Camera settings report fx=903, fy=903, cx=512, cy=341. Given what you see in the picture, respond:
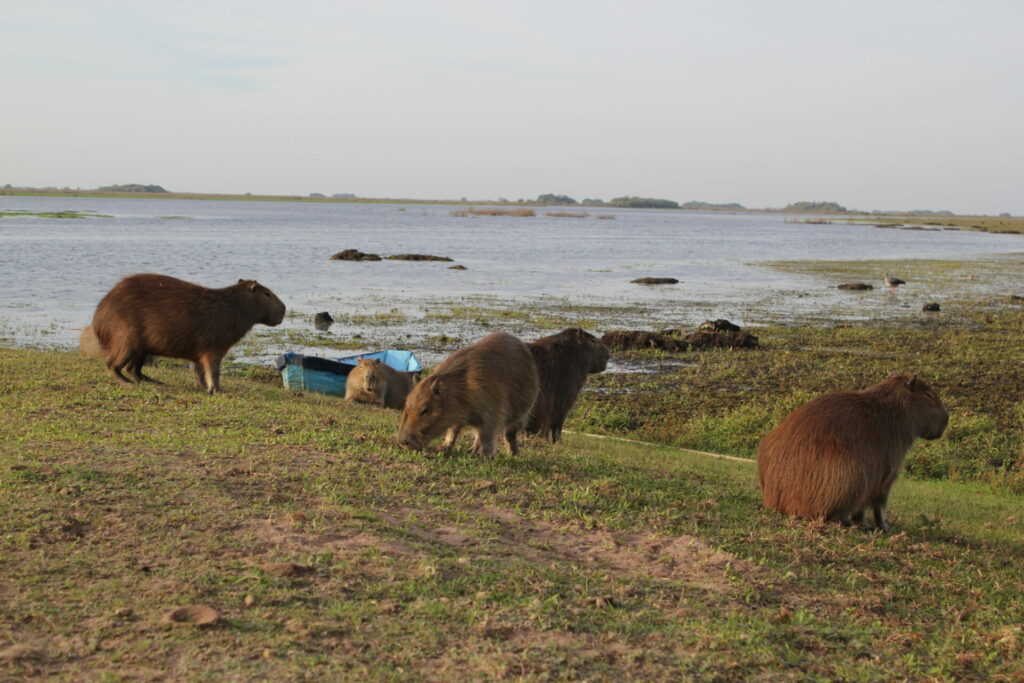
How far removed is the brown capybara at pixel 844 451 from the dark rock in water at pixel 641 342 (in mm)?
11492

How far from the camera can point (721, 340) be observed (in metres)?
18.4

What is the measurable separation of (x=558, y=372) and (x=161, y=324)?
13.8 feet

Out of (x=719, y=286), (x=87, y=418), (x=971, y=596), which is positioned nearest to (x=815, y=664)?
(x=971, y=596)

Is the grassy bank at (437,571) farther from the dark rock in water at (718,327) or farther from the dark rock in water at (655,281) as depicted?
the dark rock in water at (655,281)

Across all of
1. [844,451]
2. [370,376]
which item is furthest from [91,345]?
[844,451]

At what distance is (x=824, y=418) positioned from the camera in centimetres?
623

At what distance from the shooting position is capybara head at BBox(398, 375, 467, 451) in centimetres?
650

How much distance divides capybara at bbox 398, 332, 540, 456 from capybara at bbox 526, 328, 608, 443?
7.59ft

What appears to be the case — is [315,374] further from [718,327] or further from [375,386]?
[718,327]

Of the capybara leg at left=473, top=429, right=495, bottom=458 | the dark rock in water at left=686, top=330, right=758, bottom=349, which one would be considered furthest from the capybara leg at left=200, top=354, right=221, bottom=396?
the dark rock in water at left=686, top=330, right=758, bottom=349

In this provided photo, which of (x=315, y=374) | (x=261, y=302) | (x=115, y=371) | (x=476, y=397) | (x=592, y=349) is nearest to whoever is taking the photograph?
(x=476, y=397)

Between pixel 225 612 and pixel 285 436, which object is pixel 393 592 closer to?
pixel 225 612

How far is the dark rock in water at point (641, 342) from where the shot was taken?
59.4ft

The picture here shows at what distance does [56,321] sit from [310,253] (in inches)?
1082
